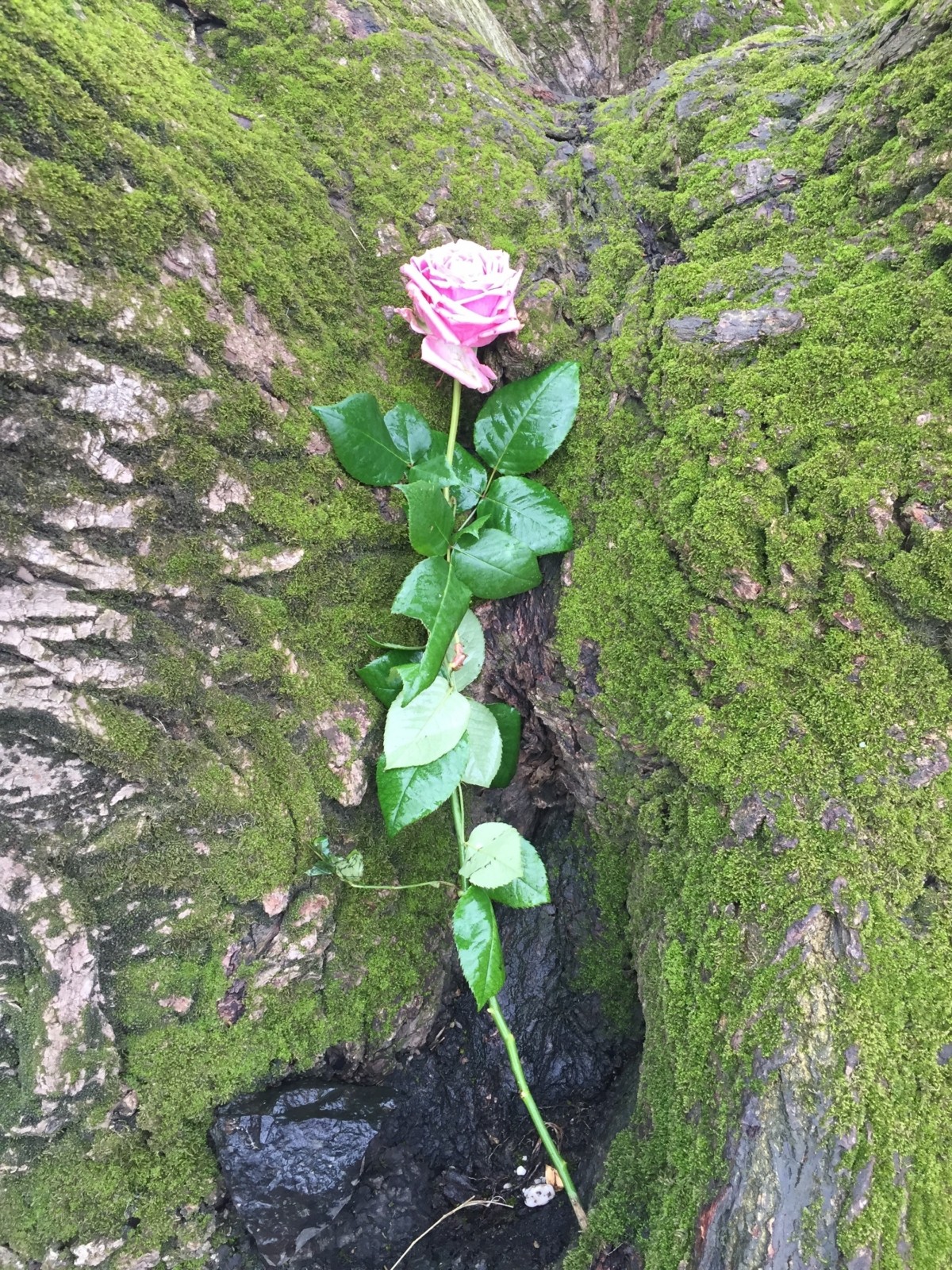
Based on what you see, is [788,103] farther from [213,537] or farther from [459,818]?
[459,818]

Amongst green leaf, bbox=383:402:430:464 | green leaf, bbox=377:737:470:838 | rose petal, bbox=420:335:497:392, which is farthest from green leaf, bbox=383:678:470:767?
rose petal, bbox=420:335:497:392

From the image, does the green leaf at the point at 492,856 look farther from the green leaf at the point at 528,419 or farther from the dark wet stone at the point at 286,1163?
the green leaf at the point at 528,419

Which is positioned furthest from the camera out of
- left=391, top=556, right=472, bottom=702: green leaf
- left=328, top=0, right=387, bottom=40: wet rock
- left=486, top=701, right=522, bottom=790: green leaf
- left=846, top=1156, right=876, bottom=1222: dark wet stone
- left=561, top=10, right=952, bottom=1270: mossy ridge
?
left=328, top=0, right=387, bottom=40: wet rock

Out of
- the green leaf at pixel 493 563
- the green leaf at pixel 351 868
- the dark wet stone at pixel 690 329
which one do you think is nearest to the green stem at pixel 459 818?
the green leaf at pixel 351 868

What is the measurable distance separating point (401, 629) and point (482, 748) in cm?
40

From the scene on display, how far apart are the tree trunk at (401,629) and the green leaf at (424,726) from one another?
160 mm

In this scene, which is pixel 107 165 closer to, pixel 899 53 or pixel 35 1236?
pixel 899 53

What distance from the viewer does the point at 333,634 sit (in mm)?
1855

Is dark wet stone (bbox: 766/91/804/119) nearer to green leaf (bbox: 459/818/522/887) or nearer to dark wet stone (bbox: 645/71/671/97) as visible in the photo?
dark wet stone (bbox: 645/71/671/97)

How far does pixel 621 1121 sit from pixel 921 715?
1.34 metres

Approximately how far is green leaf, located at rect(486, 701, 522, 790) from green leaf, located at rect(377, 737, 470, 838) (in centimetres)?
31

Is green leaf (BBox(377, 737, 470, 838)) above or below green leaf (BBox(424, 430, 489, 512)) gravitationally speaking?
below

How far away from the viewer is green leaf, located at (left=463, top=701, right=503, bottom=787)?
1897 millimetres

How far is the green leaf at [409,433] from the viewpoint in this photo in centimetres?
188
